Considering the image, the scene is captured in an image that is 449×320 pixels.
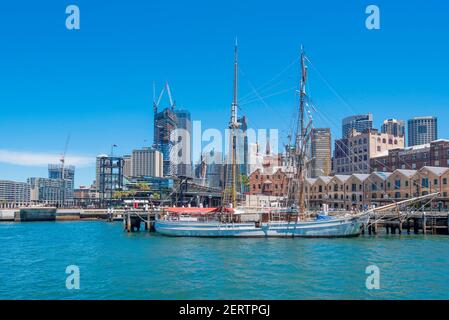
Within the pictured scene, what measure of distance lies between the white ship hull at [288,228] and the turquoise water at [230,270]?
295 inches

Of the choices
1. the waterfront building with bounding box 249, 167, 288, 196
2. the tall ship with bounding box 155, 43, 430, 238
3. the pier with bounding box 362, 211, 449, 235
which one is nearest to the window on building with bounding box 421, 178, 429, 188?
the pier with bounding box 362, 211, 449, 235

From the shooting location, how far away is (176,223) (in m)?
81.6

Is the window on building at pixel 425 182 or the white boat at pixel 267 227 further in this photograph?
the window on building at pixel 425 182

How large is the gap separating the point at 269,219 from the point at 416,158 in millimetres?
106107

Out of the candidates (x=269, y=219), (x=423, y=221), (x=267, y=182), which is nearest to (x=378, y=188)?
(x=423, y=221)

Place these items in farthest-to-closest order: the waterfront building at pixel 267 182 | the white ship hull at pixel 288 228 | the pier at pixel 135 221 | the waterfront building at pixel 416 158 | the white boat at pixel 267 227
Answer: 1. the waterfront building at pixel 267 182
2. the waterfront building at pixel 416 158
3. the pier at pixel 135 221
4. the white boat at pixel 267 227
5. the white ship hull at pixel 288 228

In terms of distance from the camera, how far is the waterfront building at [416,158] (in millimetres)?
151750

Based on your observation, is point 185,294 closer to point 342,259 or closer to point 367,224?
point 342,259

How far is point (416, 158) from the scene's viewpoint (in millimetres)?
164500

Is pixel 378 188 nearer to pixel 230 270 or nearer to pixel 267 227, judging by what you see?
pixel 267 227

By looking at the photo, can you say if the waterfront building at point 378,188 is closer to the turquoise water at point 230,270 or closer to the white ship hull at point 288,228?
the white ship hull at point 288,228

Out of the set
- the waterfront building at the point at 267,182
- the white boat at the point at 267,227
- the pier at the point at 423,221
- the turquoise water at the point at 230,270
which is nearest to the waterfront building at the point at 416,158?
the waterfront building at the point at 267,182

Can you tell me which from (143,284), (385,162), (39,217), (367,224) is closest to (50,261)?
(143,284)

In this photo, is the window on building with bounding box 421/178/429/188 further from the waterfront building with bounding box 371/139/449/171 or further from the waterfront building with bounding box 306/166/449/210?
the waterfront building with bounding box 371/139/449/171
